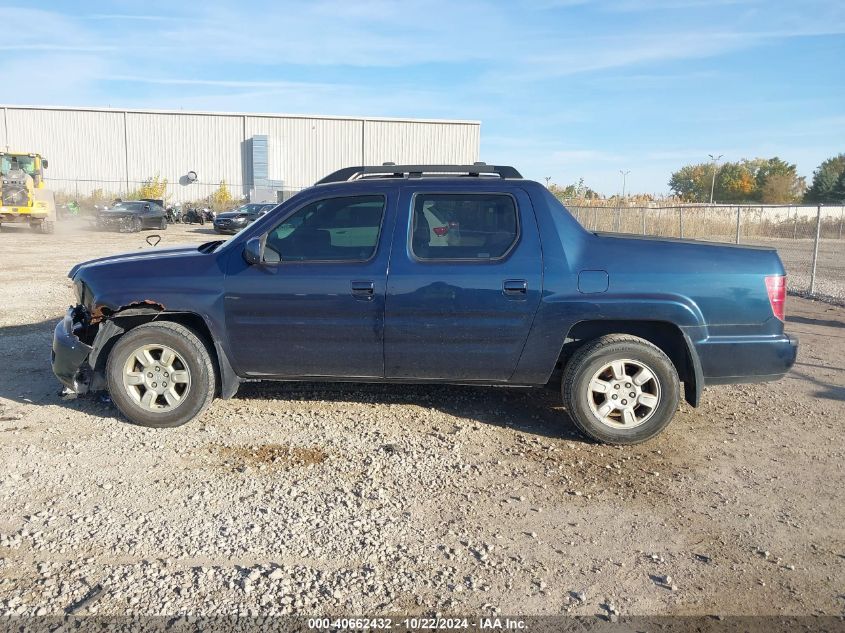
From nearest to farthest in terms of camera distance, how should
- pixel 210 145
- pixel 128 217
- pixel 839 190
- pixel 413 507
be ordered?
pixel 413 507 < pixel 128 217 < pixel 210 145 < pixel 839 190

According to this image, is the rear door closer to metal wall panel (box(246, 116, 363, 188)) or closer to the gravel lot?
the gravel lot

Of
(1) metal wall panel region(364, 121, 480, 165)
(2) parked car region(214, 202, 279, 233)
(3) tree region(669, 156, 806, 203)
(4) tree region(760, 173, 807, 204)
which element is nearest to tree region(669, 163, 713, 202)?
(3) tree region(669, 156, 806, 203)

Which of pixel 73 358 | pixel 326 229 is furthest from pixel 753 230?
pixel 73 358

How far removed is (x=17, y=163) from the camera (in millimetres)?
27656

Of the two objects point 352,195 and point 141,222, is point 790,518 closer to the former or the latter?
point 352,195

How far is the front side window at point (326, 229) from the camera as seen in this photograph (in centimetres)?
488

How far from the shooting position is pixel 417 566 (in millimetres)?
3242

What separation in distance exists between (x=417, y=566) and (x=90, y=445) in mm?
2673

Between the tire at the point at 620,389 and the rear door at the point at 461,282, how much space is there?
18.8 inches

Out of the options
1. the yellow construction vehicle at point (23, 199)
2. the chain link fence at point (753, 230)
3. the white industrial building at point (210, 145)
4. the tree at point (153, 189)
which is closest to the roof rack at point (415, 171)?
the chain link fence at point (753, 230)

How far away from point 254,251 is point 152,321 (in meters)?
0.99

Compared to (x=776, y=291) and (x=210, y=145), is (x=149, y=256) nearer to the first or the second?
(x=776, y=291)

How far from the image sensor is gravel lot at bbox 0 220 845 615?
9.96ft

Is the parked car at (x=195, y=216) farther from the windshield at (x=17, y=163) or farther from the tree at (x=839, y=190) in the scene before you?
the tree at (x=839, y=190)
